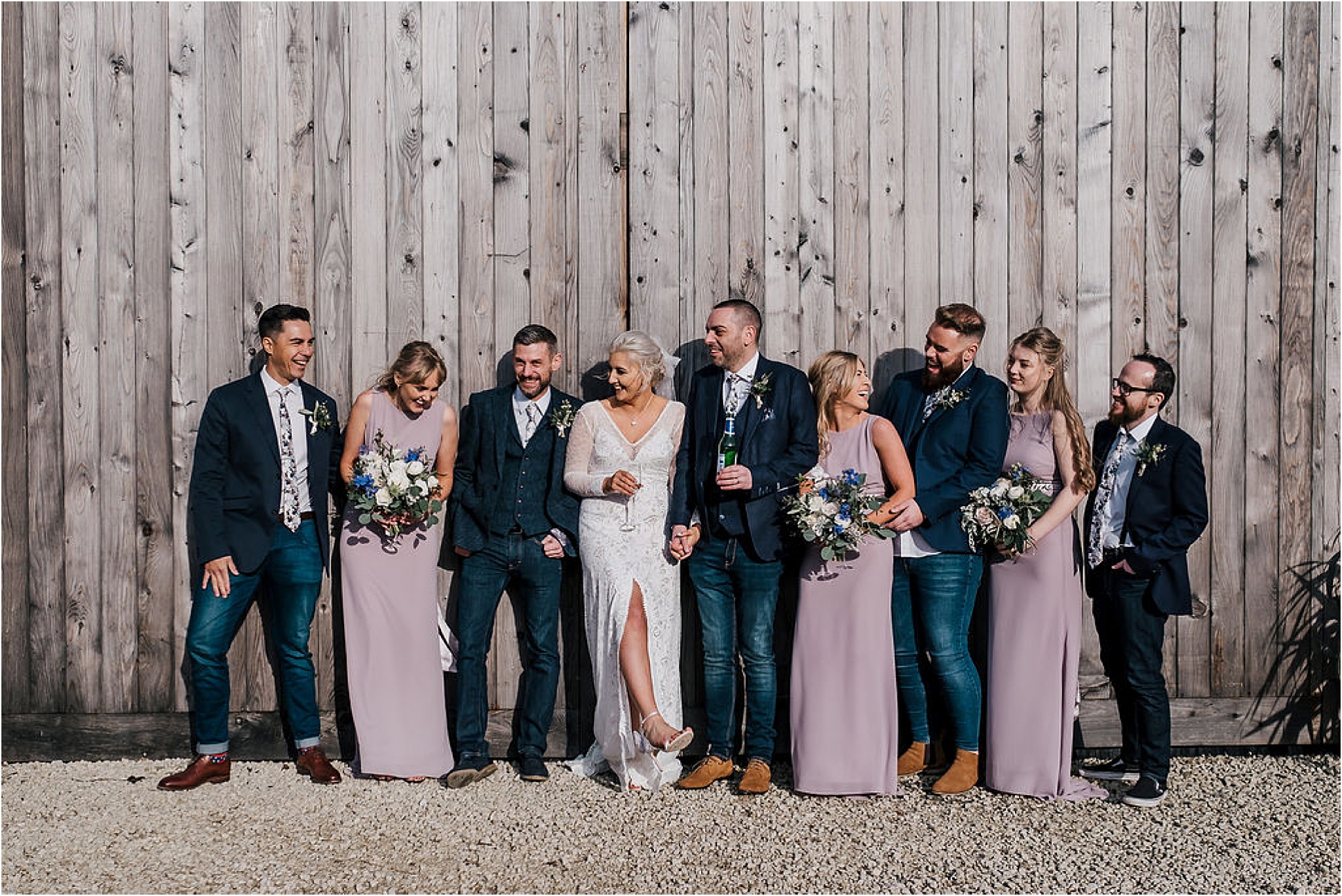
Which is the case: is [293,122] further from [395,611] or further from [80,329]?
[395,611]

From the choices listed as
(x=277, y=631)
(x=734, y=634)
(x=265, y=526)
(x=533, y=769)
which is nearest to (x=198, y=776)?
(x=277, y=631)

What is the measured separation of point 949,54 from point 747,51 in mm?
974

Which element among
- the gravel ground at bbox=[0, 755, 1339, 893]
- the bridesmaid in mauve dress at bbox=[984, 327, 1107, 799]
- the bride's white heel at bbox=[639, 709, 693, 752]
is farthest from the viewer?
the bridesmaid in mauve dress at bbox=[984, 327, 1107, 799]

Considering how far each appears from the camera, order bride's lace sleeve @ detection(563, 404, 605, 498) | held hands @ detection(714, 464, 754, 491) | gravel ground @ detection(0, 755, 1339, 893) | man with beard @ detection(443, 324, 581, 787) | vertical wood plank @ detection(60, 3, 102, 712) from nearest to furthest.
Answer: gravel ground @ detection(0, 755, 1339, 893)
held hands @ detection(714, 464, 754, 491)
bride's lace sleeve @ detection(563, 404, 605, 498)
man with beard @ detection(443, 324, 581, 787)
vertical wood plank @ detection(60, 3, 102, 712)

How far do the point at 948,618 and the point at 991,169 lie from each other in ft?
7.15

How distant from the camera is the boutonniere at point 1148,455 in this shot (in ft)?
15.6

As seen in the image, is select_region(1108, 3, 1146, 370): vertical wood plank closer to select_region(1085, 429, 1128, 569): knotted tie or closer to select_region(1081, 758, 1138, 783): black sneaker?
select_region(1085, 429, 1128, 569): knotted tie

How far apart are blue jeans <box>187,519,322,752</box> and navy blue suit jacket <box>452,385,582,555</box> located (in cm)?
68

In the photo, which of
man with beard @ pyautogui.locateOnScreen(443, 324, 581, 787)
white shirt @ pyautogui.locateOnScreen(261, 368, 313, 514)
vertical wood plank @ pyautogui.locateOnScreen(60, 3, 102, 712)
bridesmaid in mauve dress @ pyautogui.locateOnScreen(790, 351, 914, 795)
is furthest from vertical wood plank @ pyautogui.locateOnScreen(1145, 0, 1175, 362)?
vertical wood plank @ pyautogui.locateOnScreen(60, 3, 102, 712)

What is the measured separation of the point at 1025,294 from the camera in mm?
5484

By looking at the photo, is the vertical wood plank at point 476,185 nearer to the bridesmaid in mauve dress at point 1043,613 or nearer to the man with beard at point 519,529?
the man with beard at point 519,529

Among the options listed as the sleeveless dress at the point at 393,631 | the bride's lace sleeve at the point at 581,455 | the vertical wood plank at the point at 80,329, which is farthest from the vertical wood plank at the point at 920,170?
the vertical wood plank at the point at 80,329

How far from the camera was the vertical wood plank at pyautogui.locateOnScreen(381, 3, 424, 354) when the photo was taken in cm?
539

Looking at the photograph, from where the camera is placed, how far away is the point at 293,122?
5379 mm
